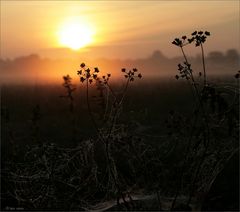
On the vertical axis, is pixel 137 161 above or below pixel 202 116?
below

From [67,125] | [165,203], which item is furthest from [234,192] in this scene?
[67,125]

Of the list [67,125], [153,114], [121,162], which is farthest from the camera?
[153,114]

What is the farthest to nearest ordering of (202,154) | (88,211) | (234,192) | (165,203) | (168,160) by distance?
(168,160) → (234,192) → (165,203) → (88,211) → (202,154)


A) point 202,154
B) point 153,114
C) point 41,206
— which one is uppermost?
point 202,154

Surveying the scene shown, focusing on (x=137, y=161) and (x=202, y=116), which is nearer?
(x=202, y=116)

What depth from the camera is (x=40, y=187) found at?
5008 millimetres

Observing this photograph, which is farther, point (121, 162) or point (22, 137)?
point (22, 137)

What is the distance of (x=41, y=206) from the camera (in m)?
4.98

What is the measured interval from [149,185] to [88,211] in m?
0.77

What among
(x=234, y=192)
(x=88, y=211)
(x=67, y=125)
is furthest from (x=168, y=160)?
(x=67, y=125)

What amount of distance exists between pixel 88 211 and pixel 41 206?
0.51m

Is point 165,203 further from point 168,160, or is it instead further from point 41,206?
point 168,160

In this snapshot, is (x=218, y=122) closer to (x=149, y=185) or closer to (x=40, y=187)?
(x=149, y=185)

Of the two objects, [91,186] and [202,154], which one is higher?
[202,154]
